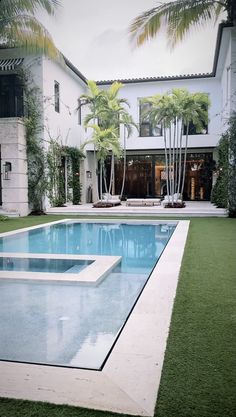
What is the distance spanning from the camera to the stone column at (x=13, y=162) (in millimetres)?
14914

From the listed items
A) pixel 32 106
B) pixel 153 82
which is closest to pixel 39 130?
pixel 32 106

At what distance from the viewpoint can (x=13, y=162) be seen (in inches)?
593

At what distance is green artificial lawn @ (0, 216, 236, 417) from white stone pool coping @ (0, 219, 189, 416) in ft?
0.23

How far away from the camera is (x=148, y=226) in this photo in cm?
1201

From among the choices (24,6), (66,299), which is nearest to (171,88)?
(24,6)

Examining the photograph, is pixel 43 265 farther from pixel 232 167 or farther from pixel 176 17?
pixel 232 167

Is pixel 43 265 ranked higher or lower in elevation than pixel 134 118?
lower

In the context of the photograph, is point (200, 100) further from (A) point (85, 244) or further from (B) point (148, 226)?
(A) point (85, 244)

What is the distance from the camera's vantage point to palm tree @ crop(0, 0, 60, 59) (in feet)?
34.1

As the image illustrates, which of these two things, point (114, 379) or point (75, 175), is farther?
point (75, 175)

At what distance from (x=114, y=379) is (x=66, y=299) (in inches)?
83.1

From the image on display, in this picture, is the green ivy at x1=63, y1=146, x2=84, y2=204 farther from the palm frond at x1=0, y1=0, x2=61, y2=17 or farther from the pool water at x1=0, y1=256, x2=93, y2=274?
the pool water at x1=0, y1=256, x2=93, y2=274

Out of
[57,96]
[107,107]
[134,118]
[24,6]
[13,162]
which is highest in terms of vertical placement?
[24,6]

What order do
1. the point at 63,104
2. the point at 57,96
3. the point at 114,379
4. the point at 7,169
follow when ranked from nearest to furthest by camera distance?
1. the point at 114,379
2. the point at 7,169
3. the point at 57,96
4. the point at 63,104
